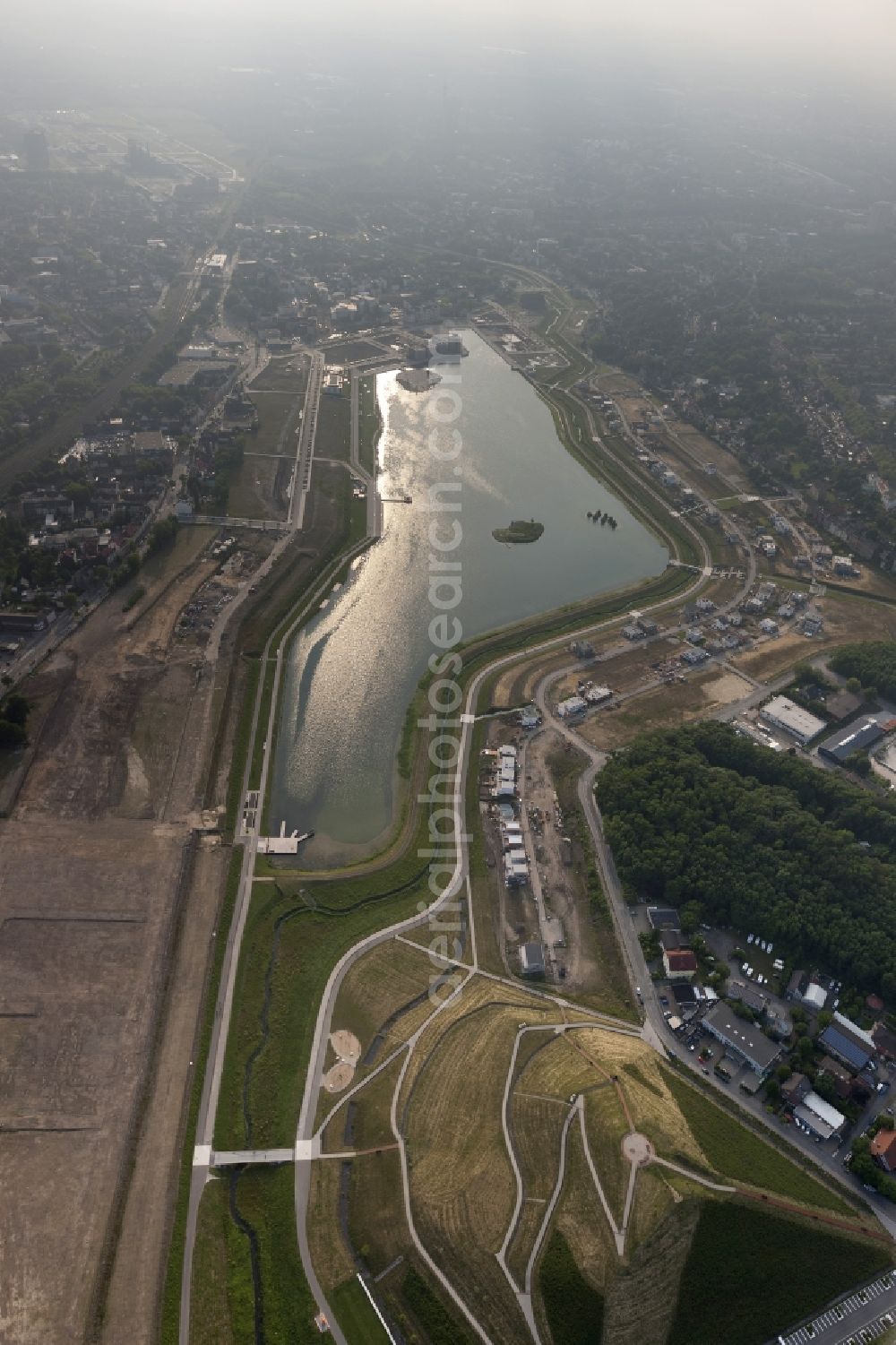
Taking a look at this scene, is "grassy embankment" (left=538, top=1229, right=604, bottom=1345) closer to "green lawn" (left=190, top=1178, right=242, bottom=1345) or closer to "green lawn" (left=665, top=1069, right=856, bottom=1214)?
"green lawn" (left=665, top=1069, right=856, bottom=1214)

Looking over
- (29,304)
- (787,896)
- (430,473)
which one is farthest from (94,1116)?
(29,304)

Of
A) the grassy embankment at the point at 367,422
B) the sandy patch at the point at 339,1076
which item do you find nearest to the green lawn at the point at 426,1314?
the sandy patch at the point at 339,1076

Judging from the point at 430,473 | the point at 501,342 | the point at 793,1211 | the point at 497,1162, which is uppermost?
the point at 501,342

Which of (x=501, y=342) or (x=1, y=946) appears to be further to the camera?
(x=501, y=342)

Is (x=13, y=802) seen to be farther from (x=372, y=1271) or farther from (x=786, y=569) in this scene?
(x=786, y=569)

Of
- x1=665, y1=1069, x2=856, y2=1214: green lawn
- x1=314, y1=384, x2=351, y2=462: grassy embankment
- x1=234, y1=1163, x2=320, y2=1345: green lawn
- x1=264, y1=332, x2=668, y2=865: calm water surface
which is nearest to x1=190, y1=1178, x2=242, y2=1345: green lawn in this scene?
x1=234, y1=1163, x2=320, y2=1345: green lawn

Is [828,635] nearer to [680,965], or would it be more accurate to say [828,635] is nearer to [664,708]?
[664,708]

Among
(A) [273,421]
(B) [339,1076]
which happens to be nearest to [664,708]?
(B) [339,1076]
